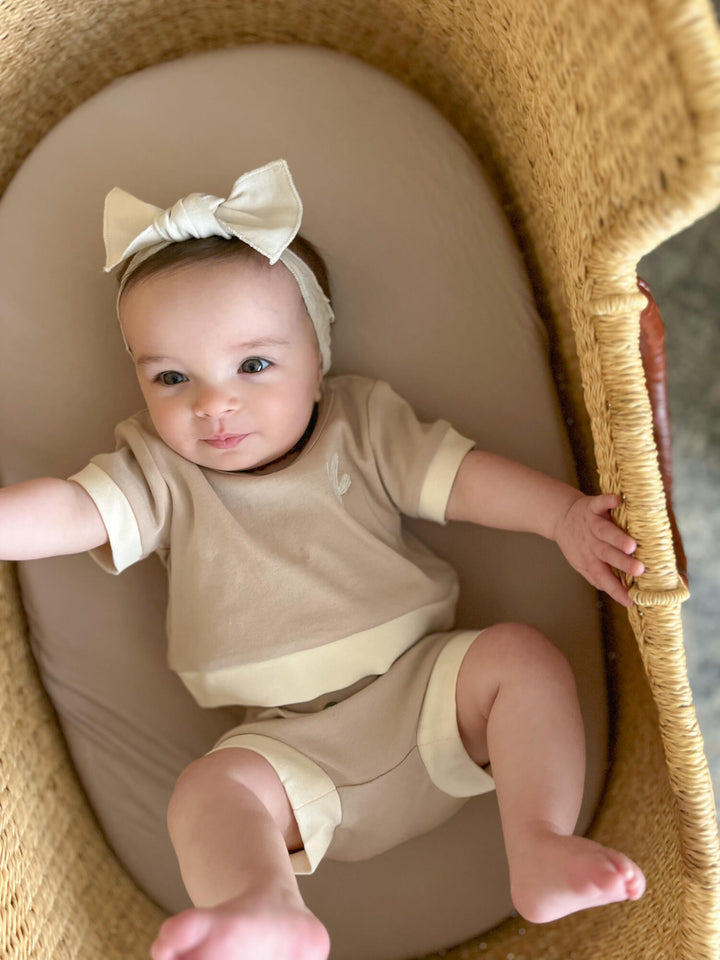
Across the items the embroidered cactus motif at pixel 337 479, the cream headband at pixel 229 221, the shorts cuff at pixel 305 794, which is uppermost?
the cream headband at pixel 229 221

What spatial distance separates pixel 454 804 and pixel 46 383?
2.53 feet

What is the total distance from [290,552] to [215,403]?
0.21 m

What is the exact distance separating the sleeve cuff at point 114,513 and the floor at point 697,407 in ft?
3.07

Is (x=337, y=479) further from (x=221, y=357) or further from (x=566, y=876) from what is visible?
(x=566, y=876)

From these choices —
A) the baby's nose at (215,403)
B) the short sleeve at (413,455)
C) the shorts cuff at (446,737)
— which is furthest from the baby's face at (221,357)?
the shorts cuff at (446,737)

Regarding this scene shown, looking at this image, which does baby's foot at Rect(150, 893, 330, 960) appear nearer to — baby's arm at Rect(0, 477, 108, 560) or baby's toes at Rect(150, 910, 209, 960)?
baby's toes at Rect(150, 910, 209, 960)

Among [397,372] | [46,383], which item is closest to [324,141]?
[397,372]

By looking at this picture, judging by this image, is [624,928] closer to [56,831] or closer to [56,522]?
[56,831]

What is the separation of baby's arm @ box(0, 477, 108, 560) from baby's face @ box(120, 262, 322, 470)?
5.0 inches

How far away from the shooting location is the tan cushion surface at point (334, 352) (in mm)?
1171

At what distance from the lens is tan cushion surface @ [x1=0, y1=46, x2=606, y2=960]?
117 centimetres

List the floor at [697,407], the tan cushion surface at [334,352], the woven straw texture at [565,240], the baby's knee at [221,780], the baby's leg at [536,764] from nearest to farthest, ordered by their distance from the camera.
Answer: the woven straw texture at [565,240]
the baby's leg at [536,764]
the baby's knee at [221,780]
the tan cushion surface at [334,352]
the floor at [697,407]

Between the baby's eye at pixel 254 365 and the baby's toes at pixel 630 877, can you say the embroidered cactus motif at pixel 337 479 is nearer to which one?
the baby's eye at pixel 254 365

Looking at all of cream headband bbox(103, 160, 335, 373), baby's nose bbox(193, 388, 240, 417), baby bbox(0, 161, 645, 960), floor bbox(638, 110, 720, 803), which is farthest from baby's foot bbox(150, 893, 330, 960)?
floor bbox(638, 110, 720, 803)
